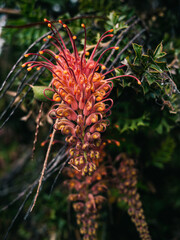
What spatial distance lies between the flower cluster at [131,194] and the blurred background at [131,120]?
0.47ft

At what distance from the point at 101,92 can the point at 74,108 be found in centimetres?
11

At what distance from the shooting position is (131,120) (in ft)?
3.50

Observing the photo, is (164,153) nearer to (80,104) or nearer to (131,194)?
(131,194)

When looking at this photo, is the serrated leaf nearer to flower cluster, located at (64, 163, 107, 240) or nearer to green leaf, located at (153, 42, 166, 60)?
green leaf, located at (153, 42, 166, 60)

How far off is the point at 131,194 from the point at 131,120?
1.17 feet

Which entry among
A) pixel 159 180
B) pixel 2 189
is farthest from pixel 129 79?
pixel 2 189

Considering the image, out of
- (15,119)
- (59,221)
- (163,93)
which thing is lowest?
(59,221)

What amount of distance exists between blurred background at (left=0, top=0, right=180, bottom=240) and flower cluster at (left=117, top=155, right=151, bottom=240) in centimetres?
14

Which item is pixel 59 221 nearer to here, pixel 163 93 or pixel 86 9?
pixel 163 93

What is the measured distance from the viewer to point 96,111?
29.2 inches

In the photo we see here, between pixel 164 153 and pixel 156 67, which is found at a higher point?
pixel 156 67

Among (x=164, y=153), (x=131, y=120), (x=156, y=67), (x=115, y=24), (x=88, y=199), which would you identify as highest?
(x=115, y=24)

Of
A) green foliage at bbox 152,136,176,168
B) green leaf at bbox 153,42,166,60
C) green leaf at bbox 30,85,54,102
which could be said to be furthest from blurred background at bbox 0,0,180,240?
green leaf at bbox 30,85,54,102

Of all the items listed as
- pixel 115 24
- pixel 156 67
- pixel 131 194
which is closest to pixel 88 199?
pixel 131 194
